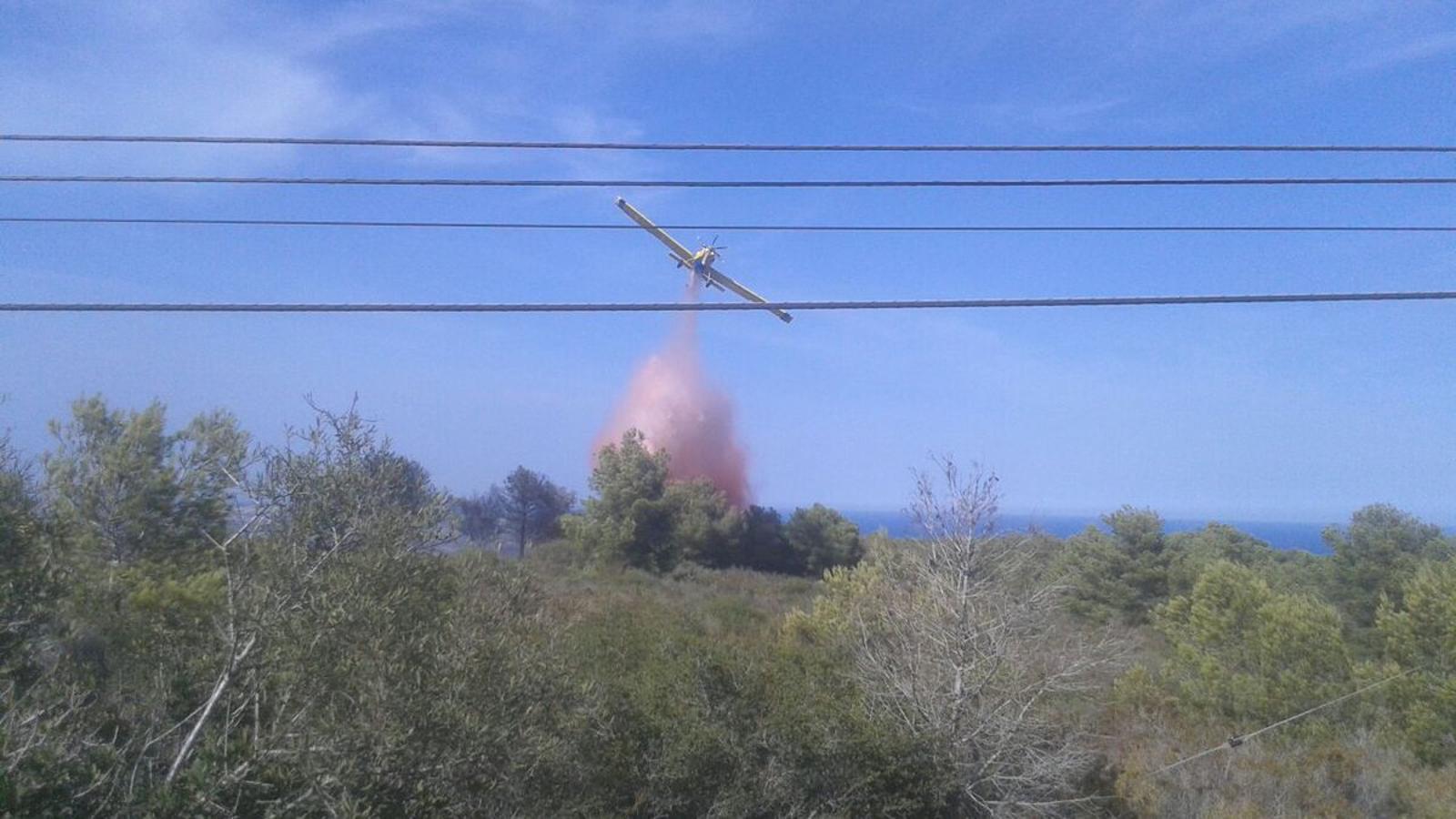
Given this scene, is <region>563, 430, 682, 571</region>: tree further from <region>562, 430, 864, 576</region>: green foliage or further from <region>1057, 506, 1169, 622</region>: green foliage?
<region>1057, 506, 1169, 622</region>: green foliage

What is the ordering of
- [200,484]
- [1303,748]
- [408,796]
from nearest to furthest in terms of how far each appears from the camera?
[408,796] → [1303,748] → [200,484]

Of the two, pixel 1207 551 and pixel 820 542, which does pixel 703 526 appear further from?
pixel 1207 551

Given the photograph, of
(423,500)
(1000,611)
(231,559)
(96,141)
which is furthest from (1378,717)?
(96,141)

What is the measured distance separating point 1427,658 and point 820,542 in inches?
840

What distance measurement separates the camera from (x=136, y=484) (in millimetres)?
18219

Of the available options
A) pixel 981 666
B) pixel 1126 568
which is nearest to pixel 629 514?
pixel 1126 568

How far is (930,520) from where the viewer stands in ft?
44.1

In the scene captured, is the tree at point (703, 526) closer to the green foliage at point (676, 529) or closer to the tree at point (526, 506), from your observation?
the green foliage at point (676, 529)

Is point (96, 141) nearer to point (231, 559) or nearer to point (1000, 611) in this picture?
point (231, 559)

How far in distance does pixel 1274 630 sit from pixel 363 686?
59.9 ft

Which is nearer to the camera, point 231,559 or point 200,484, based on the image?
point 231,559

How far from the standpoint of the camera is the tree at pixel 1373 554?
87.7 feet

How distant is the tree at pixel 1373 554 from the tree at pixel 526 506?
26.1 m

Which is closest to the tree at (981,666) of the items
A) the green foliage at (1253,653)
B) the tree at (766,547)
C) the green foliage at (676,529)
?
the green foliage at (1253,653)
